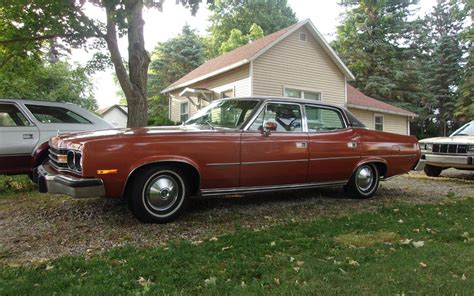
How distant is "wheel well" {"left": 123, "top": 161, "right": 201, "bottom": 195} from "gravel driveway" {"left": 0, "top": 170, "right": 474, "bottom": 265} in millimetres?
425

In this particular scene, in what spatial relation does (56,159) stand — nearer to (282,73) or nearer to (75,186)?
(75,186)

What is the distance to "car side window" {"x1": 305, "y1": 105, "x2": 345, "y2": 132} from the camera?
19.5 feet

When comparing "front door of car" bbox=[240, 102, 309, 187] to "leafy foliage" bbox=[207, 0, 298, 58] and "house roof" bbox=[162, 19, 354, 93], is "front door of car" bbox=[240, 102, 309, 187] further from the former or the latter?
"leafy foliage" bbox=[207, 0, 298, 58]

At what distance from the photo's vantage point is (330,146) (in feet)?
19.6

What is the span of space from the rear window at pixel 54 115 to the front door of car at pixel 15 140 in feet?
0.74

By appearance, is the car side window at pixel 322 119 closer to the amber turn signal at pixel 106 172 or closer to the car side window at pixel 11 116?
the amber turn signal at pixel 106 172

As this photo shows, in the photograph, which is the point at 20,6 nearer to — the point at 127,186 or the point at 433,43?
the point at 127,186

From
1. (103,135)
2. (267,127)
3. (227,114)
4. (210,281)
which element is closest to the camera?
(210,281)

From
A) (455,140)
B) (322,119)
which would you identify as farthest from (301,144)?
(455,140)

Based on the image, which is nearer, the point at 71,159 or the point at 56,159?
the point at 71,159

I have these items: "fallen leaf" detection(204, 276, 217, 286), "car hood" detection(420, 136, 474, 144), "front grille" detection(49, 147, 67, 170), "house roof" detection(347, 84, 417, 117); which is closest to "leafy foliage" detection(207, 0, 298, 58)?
"house roof" detection(347, 84, 417, 117)

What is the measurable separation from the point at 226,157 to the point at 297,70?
516 inches

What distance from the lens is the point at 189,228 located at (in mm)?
4551

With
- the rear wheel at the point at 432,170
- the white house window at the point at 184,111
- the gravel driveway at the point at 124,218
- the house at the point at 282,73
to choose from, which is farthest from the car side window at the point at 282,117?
the white house window at the point at 184,111
